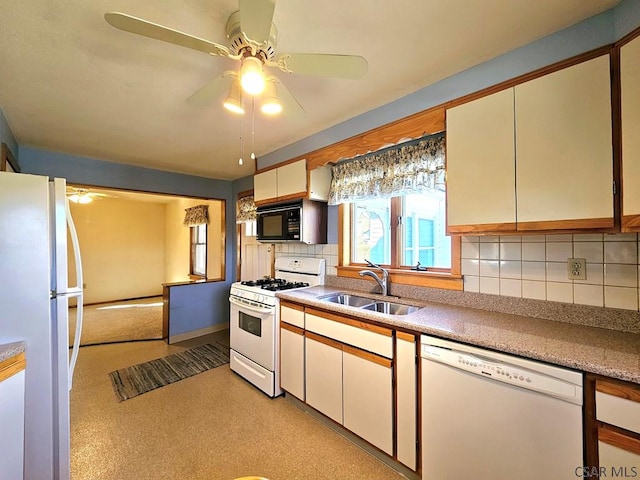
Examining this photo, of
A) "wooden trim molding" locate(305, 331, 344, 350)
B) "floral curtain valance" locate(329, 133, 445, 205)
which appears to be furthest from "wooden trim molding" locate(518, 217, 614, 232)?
"wooden trim molding" locate(305, 331, 344, 350)

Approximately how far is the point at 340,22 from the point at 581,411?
1.95 metres

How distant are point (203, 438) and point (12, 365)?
1.28 m

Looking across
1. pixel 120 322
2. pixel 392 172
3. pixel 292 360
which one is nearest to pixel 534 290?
pixel 392 172

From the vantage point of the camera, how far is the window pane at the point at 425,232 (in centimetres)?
216

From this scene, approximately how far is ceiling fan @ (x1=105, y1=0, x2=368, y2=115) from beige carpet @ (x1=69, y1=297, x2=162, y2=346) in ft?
13.1

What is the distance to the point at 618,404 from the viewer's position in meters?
0.97

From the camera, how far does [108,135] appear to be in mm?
2607

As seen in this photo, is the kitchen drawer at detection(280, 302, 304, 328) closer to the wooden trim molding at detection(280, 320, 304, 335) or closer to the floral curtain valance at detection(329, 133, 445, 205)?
the wooden trim molding at detection(280, 320, 304, 335)

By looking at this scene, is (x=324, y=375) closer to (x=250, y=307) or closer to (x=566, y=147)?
(x=250, y=307)

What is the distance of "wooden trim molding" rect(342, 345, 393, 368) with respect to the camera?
1.64m

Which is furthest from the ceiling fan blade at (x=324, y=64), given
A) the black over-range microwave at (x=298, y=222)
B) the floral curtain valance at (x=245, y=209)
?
the floral curtain valance at (x=245, y=209)

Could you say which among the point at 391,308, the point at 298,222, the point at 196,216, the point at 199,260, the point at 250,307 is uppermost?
the point at 196,216

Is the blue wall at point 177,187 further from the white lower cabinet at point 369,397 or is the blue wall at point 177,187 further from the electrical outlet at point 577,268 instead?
the electrical outlet at point 577,268

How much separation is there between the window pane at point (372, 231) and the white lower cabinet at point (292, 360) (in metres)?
0.97
